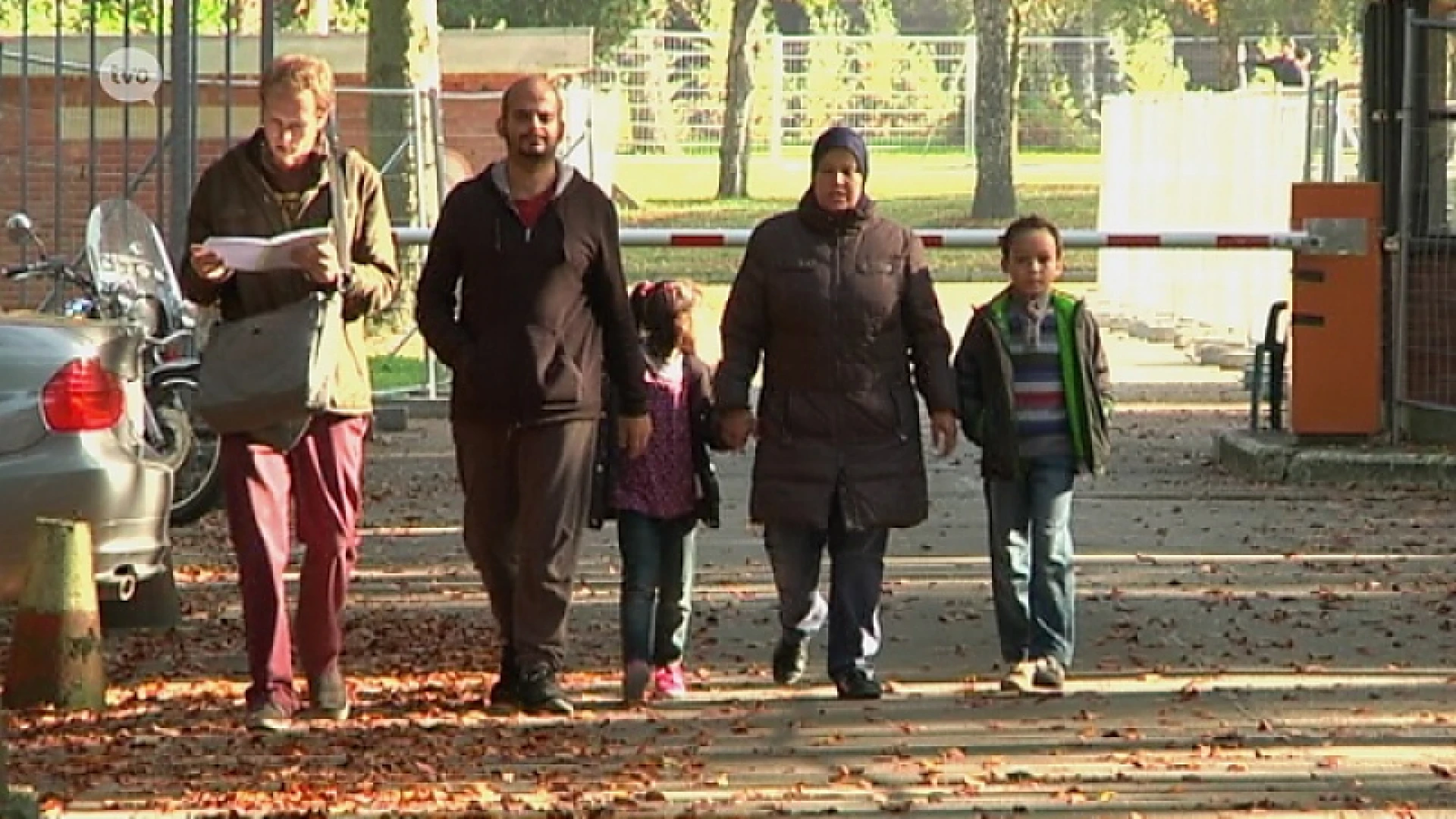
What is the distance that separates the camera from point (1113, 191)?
35.1 meters

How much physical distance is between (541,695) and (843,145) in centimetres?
192

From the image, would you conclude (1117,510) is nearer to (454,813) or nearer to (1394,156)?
(1394,156)

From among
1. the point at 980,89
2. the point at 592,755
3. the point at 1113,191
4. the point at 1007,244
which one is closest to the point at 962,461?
the point at 1007,244

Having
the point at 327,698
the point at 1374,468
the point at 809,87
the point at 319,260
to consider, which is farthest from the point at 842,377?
the point at 809,87

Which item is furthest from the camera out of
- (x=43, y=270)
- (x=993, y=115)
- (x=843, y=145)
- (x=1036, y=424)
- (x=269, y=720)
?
(x=993, y=115)

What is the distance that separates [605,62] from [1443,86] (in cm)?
4090

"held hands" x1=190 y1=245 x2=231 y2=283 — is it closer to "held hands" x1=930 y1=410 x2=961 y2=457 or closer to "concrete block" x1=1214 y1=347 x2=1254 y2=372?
"held hands" x1=930 y1=410 x2=961 y2=457

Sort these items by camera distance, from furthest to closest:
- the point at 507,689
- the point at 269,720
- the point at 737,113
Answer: the point at 737,113 < the point at 507,689 < the point at 269,720

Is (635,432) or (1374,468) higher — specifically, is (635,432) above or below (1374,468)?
above

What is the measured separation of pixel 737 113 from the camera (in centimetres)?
5734

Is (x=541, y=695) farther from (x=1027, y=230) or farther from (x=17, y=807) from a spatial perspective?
(x=17, y=807)

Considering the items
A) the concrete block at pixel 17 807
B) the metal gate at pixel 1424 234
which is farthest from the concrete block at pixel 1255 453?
the concrete block at pixel 17 807

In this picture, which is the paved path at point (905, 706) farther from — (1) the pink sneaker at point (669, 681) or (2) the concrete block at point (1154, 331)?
(2) the concrete block at point (1154, 331)

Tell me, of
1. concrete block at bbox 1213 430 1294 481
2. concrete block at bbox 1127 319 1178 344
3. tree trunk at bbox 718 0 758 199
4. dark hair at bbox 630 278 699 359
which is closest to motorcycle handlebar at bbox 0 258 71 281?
dark hair at bbox 630 278 699 359
